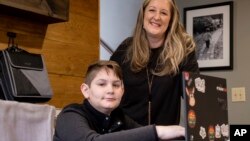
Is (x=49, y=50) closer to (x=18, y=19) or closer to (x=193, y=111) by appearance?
(x=18, y=19)

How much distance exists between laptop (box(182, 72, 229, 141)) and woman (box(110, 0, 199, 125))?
1.63ft

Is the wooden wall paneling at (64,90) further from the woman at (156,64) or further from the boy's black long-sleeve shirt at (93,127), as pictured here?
the boy's black long-sleeve shirt at (93,127)

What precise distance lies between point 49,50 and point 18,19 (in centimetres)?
27

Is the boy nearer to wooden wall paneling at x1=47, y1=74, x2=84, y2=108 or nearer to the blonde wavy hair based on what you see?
the blonde wavy hair

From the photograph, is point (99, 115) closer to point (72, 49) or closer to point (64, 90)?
point (64, 90)

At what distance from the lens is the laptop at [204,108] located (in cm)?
106

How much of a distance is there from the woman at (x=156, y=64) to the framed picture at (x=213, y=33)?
1.28 meters

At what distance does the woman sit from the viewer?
171 cm

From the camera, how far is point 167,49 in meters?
1.76

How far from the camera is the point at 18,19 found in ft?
6.64

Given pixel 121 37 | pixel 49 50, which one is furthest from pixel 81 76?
pixel 121 37

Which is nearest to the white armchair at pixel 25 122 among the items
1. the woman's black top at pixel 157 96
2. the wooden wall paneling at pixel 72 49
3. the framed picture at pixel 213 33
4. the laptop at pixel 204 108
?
the woman's black top at pixel 157 96

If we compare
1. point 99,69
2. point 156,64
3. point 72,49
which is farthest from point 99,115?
point 72,49

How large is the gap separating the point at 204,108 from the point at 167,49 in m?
0.67
